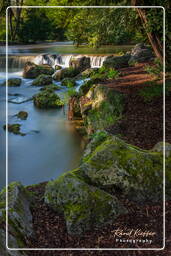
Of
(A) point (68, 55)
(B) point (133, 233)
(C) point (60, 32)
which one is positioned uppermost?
(C) point (60, 32)

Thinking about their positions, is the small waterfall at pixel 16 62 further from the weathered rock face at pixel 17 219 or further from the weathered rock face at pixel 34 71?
the weathered rock face at pixel 17 219

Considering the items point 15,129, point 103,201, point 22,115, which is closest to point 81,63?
point 22,115

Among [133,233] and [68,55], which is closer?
[133,233]

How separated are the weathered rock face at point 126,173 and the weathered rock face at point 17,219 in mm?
1271

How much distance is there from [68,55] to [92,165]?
2636 centimetres

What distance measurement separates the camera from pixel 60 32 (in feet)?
136

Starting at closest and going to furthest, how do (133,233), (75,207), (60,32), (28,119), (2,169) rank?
(133,233), (75,207), (2,169), (28,119), (60,32)

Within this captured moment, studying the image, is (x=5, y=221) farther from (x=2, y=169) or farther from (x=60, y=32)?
(x=60, y=32)

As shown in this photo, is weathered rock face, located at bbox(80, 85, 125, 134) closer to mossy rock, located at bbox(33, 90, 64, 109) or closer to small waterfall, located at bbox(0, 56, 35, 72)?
mossy rock, located at bbox(33, 90, 64, 109)

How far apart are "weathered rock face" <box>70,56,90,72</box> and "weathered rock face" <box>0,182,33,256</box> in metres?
21.9

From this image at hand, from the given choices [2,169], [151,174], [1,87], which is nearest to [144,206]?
[151,174]

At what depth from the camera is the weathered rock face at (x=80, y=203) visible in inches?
209

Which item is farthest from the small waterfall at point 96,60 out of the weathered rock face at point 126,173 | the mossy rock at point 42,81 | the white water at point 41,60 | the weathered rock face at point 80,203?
the weathered rock face at point 80,203

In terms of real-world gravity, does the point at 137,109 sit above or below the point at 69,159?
above
